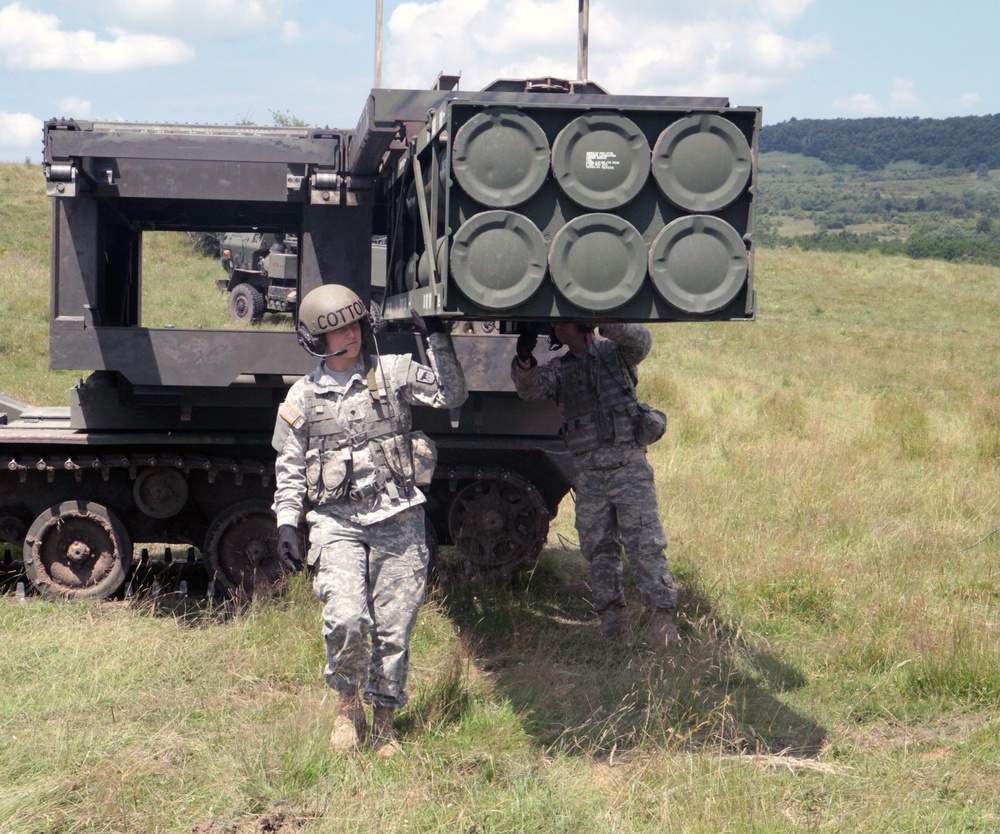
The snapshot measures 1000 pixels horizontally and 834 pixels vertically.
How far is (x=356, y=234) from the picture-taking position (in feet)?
21.1

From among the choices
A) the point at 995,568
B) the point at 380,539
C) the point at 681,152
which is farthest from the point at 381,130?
the point at 995,568

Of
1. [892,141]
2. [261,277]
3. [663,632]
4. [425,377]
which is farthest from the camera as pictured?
[892,141]

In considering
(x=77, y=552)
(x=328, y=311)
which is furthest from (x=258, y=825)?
(x=77, y=552)

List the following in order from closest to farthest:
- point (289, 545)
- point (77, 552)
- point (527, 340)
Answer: point (289, 545), point (527, 340), point (77, 552)

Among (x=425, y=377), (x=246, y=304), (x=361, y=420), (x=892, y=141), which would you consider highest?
(x=892, y=141)

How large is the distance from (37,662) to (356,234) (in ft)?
9.34

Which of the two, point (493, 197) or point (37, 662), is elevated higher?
point (493, 197)

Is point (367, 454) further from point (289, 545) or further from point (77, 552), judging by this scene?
point (77, 552)

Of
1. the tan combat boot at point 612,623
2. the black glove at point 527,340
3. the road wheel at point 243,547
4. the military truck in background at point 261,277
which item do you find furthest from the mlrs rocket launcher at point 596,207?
the military truck in background at point 261,277

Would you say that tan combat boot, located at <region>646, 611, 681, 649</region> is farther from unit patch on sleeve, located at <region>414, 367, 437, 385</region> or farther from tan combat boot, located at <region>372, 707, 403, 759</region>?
unit patch on sleeve, located at <region>414, 367, 437, 385</region>

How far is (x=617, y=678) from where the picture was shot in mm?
5297

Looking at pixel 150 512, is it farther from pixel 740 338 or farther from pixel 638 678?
pixel 740 338

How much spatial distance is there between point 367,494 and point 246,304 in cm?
1701

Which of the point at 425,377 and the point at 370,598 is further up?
the point at 425,377
